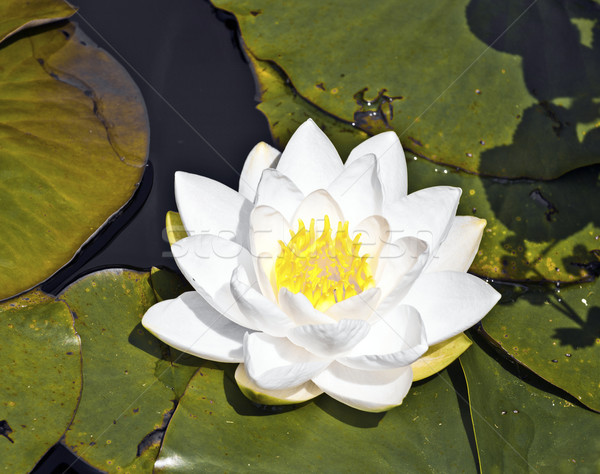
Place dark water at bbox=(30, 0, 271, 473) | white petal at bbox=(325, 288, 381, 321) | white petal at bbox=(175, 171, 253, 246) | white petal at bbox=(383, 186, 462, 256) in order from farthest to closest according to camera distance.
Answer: dark water at bbox=(30, 0, 271, 473)
white petal at bbox=(175, 171, 253, 246)
white petal at bbox=(383, 186, 462, 256)
white petal at bbox=(325, 288, 381, 321)

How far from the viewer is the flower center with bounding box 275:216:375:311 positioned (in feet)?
6.80

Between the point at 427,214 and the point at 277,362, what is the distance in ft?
2.85

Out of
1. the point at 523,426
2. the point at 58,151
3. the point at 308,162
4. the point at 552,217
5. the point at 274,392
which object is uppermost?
the point at 308,162

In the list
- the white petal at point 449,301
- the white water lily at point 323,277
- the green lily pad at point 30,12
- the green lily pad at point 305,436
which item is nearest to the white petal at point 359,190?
the white water lily at point 323,277

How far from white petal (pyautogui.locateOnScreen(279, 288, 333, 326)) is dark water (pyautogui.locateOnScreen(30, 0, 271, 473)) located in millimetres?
1028

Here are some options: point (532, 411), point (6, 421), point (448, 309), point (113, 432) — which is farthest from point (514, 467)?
point (6, 421)

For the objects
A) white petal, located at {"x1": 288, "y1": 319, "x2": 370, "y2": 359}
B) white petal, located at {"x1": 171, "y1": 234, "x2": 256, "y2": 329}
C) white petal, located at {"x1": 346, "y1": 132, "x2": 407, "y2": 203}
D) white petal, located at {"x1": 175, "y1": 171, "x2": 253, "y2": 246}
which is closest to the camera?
white petal, located at {"x1": 288, "y1": 319, "x2": 370, "y2": 359}

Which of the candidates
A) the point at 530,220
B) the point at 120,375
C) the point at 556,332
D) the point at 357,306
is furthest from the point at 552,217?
the point at 120,375

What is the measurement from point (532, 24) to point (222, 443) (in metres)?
2.67

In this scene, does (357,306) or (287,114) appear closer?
(357,306)

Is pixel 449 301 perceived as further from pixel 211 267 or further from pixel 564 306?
pixel 211 267

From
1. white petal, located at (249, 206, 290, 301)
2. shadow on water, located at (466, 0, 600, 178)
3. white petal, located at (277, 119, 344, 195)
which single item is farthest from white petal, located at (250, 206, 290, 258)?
shadow on water, located at (466, 0, 600, 178)

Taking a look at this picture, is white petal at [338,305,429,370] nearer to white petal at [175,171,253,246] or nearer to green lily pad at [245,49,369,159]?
white petal at [175,171,253,246]

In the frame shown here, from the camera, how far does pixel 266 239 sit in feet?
6.89
